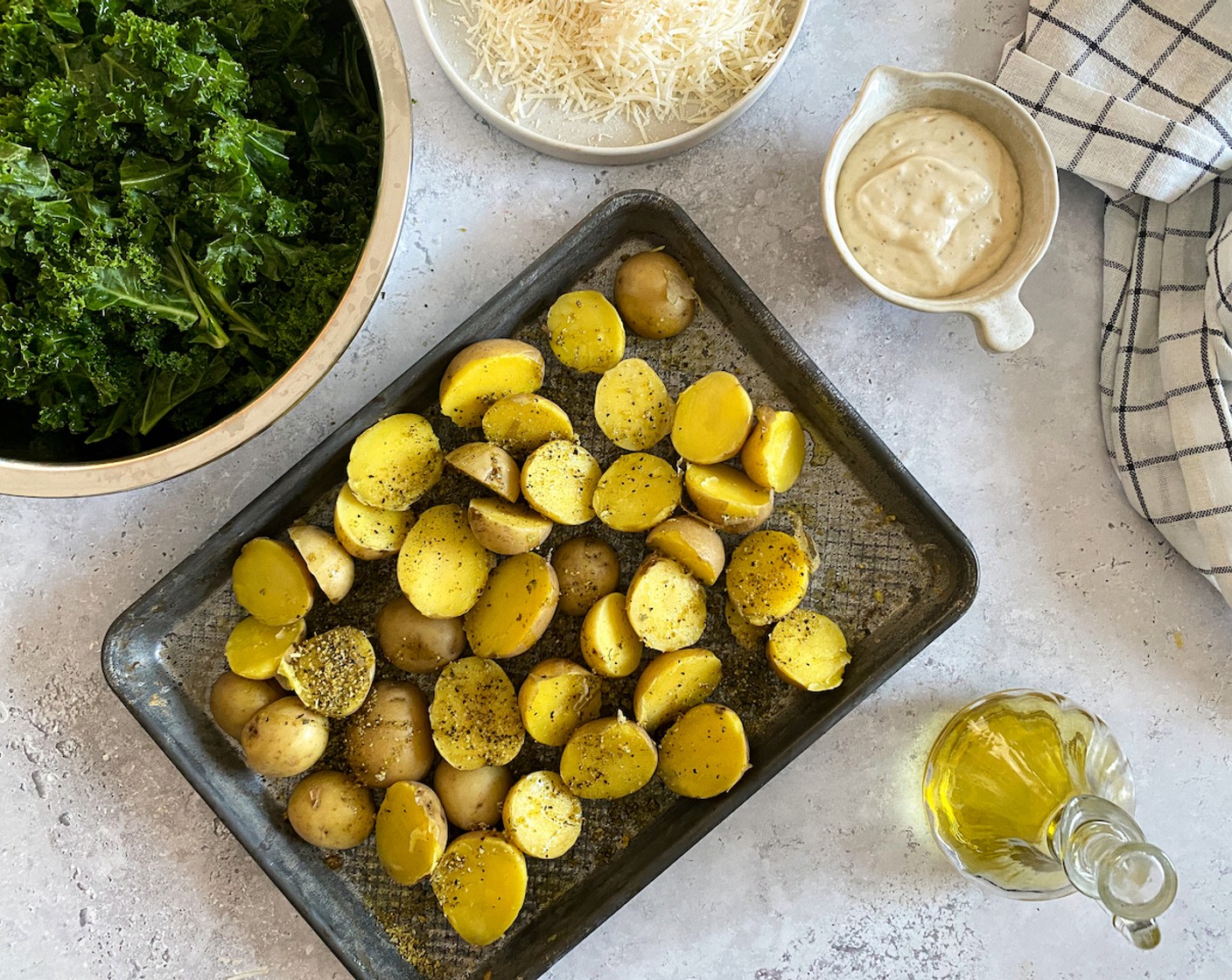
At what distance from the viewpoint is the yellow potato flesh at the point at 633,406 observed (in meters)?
1.14

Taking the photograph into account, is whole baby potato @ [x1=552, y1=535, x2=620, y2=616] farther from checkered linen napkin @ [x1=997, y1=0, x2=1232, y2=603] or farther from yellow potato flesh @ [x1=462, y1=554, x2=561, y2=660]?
checkered linen napkin @ [x1=997, y1=0, x2=1232, y2=603]

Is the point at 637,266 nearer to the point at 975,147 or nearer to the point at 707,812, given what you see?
the point at 975,147

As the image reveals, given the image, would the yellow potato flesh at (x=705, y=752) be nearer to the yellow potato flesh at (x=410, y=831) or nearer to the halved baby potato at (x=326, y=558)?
the yellow potato flesh at (x=410, y=831)

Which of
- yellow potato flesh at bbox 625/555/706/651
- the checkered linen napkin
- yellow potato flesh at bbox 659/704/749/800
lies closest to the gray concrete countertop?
the checkered linen napkin

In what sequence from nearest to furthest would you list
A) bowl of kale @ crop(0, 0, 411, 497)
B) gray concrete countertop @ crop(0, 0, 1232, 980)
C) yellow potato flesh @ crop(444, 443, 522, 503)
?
bowl of kale @ crop(0, 0, 411, 497), yellow potato flesh @ crop(444, 443, 522, 503), gray concrete countertop @ crop(0, 0, 1232, 980)

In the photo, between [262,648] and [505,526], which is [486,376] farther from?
[262,648]

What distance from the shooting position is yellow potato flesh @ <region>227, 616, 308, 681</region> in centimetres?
112

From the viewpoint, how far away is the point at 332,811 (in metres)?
1.12

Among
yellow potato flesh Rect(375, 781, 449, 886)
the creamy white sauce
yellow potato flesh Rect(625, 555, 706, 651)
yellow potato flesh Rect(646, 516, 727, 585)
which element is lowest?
yellow potato flesh Rect(375, 781, 449, 886)

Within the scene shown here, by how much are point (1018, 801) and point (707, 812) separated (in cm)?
35

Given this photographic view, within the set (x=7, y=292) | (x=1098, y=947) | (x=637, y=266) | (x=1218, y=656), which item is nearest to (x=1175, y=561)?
(x=1218, y=656)

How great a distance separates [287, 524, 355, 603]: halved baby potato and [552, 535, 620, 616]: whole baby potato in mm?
248

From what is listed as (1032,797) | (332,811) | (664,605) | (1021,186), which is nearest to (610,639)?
(664,605)

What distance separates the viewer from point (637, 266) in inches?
44.6
